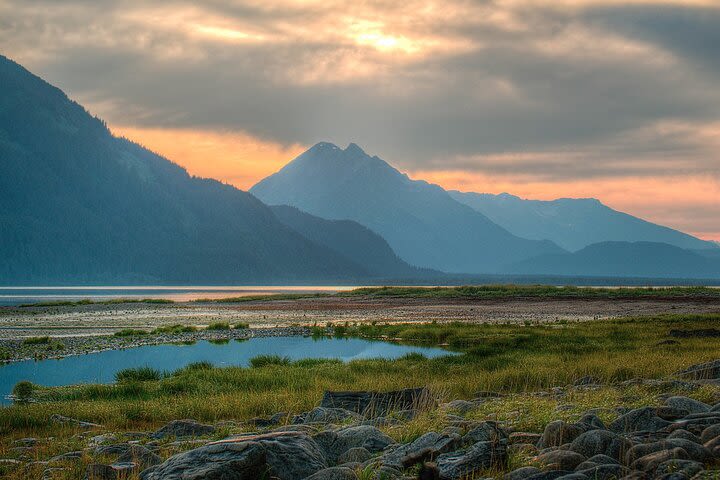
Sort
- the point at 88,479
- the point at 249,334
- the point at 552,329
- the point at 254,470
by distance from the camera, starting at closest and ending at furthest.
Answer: the point at 254,470, the point at 88,479, the point at 552,329, the point at 249,334

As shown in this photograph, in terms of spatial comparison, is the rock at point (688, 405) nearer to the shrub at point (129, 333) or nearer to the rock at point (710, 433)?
the rock at point (710, 433)

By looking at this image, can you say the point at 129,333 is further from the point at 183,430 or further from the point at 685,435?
the point at 685,435

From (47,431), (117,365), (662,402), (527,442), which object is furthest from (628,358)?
(117,365)

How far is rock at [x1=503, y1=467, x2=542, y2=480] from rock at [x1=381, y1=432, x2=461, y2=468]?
1.60 meters

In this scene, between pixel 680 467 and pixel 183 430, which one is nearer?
pixel 680 467

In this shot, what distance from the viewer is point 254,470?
11102 mm

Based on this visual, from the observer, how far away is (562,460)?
10898 mm

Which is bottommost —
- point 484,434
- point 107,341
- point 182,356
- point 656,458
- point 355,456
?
point 182,356

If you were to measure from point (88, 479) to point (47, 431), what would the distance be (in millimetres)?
7775

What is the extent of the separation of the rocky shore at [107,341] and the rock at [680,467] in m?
36.9

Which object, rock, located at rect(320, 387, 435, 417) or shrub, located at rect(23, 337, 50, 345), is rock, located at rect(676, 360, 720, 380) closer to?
rock, located at rect(320, 387, 435, 417)

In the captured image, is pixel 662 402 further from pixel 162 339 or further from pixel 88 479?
pixel 162 339

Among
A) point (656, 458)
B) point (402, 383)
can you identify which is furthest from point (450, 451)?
point (402, 383)

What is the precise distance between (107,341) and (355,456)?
Answer: 4053 cm
